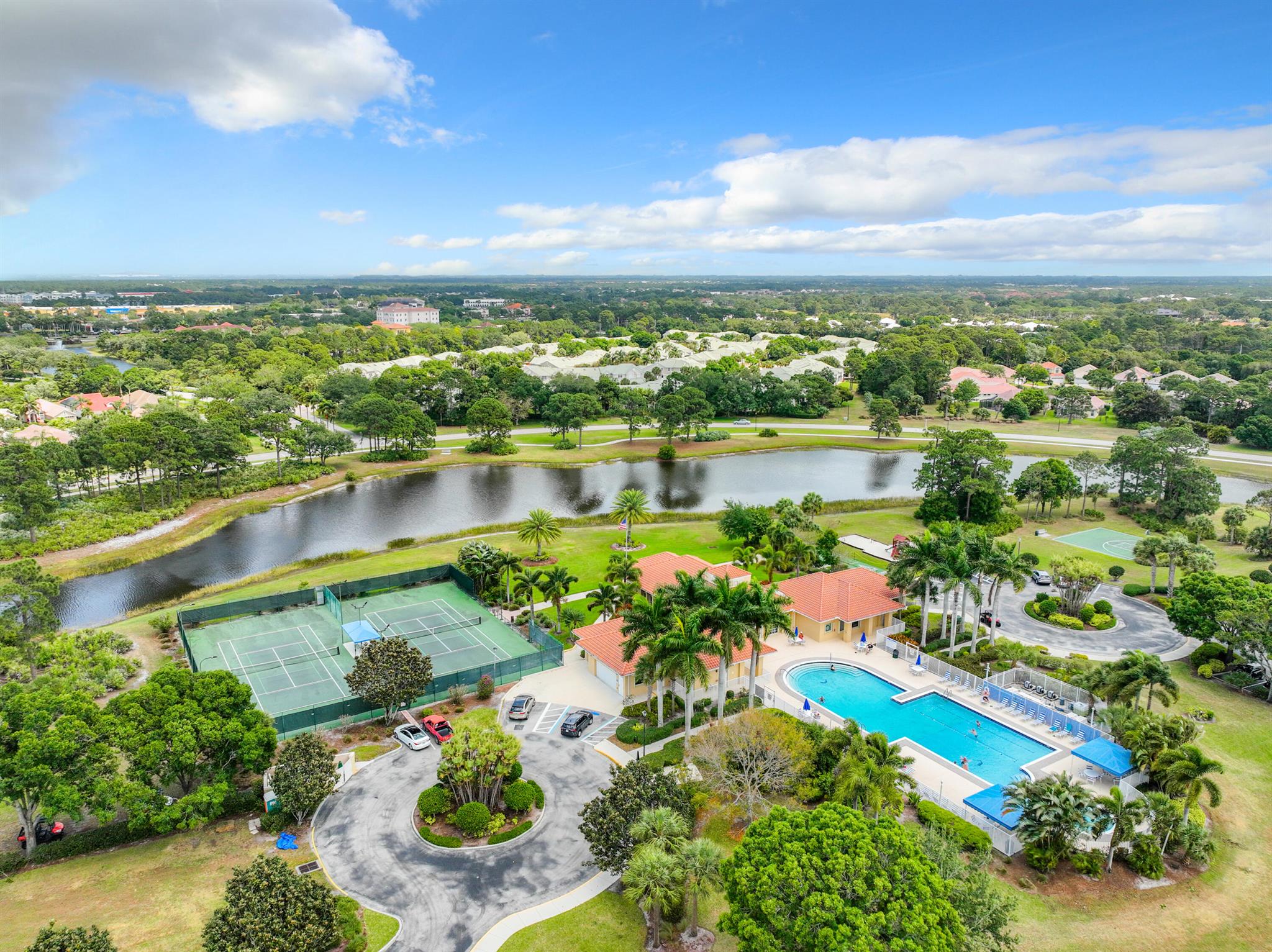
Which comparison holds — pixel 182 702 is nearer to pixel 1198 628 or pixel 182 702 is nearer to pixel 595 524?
pixel 595 524

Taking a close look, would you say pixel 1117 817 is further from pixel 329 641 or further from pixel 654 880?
pixel 329 641

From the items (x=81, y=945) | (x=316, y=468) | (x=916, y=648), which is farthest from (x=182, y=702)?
(x=316, y=468)

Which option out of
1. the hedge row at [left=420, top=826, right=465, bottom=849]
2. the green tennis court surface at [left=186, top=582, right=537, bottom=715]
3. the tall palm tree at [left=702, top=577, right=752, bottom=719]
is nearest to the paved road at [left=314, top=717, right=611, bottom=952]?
the hedge row at [left=420, top=826, right=465, bottom=849]

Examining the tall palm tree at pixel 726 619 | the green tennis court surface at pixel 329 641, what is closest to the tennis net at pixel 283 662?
the green tennis court surface at pixel 329 641

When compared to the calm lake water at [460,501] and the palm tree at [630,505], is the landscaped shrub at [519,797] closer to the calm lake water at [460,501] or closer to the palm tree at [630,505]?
the palm tree at [630,505]

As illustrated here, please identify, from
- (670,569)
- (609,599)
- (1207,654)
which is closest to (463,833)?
(609,599)

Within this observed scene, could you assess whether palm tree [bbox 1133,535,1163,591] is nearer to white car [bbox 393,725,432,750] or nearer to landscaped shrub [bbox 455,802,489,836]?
landscaped shrub [bbox 455,802,489,836]
